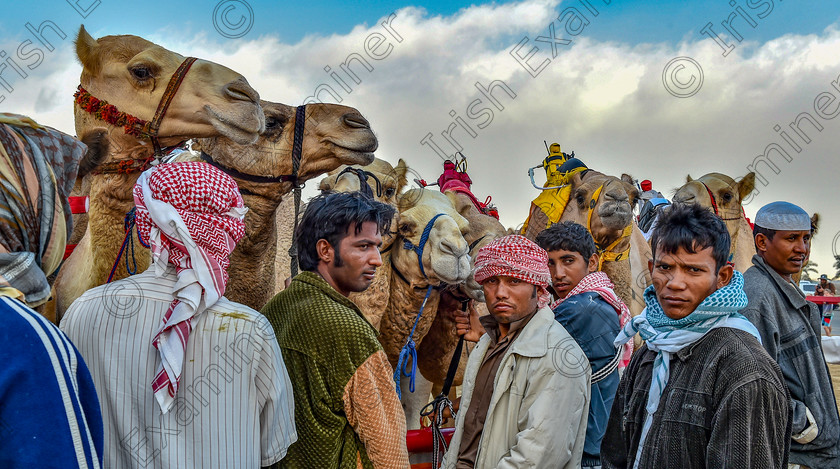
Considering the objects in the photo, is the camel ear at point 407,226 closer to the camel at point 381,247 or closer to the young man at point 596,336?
the camel at point 381,247

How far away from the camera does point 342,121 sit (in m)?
4.05

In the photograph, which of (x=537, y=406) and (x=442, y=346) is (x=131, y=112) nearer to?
(x=537, y=406)

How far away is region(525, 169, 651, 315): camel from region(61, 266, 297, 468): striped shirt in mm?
4922

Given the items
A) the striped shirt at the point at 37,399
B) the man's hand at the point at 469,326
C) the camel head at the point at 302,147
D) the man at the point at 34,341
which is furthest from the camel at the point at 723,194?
the striped shirt at the point at 37,399

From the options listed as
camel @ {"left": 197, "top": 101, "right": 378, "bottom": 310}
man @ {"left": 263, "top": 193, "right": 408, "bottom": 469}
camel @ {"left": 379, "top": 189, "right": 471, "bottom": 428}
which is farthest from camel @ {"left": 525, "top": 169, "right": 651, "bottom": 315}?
man @ {"left": 263, "top": 193, "right": 408, "bottom": 469}

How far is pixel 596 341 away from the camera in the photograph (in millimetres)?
3229

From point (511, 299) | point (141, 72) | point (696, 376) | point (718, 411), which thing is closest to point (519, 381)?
point (511, 299)

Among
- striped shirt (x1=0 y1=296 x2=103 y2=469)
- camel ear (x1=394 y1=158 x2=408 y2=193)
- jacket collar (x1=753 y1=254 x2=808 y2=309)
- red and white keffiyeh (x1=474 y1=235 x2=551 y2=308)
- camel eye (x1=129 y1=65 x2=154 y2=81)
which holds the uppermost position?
camel ear (x1=394 y1=158 x2=408 y2=193)

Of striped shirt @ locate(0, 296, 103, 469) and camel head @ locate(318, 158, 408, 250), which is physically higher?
camel head @ locate(318, 158, 408, 250)

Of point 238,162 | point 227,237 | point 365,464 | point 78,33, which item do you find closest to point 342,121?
point 238,162

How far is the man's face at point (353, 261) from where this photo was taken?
8.32ft

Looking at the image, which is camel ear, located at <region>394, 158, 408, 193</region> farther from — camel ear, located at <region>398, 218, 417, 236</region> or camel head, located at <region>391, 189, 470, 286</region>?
camel ear, located at <region>398, 218, 417, 236</region>

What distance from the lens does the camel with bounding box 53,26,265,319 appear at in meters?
3.25

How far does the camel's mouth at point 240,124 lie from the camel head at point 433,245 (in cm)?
203
